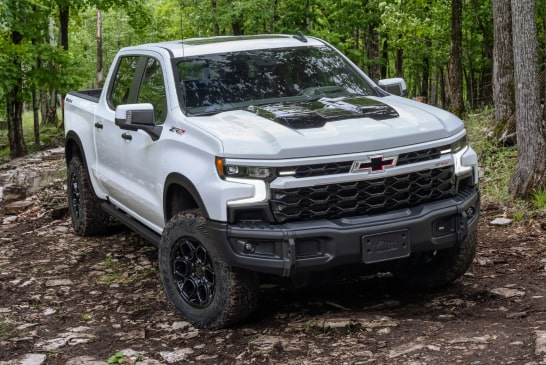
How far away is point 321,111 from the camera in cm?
527

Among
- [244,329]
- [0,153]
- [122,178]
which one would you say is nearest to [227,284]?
[244,329]

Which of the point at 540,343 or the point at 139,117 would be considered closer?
the point at 540,343

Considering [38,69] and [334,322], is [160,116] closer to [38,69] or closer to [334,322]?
[334,322]

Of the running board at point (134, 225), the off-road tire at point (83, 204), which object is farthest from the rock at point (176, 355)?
the off-road tire at point (83, 204)

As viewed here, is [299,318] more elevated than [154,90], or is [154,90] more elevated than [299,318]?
[154,90]

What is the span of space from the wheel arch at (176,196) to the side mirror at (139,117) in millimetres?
442

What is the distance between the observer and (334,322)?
505 cm

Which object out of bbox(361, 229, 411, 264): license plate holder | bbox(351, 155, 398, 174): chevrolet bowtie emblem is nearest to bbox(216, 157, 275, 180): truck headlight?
bbox(351, 155, 398, 174): chevrolet bowtie emblem

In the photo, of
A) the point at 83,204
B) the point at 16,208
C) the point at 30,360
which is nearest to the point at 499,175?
the point at 83,204

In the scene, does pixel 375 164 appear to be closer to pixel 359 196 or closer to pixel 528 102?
pixel 359 196

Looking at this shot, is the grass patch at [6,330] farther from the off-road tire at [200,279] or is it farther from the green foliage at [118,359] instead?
the off-road tire at [200,279]

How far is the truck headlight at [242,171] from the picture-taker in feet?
15.2

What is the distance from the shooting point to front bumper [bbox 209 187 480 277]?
459 centimetres

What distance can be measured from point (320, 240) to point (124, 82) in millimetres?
3108
